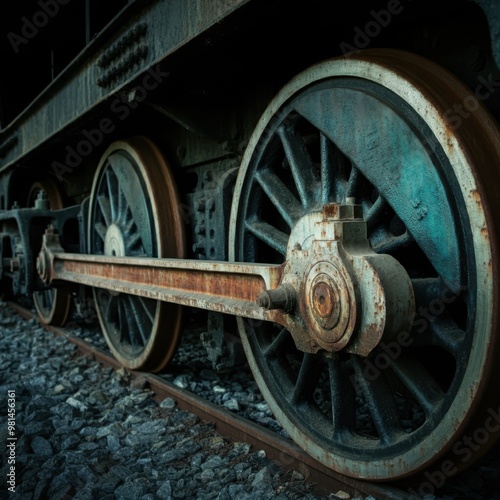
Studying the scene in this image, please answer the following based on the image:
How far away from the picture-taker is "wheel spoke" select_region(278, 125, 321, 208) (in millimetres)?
1896

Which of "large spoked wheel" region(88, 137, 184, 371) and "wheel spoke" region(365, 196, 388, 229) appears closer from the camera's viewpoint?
"wheel spoke" region(365, 196, 388, 229)

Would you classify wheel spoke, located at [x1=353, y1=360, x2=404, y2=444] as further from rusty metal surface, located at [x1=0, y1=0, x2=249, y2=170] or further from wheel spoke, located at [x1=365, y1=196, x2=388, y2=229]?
rusty metal surface, located at [x1=0, y1=0, x2=249, y2=170]

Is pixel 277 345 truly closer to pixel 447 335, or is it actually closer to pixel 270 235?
pixel 270 235

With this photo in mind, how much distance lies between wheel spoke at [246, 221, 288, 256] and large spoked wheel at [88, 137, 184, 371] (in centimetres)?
84

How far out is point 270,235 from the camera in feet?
6.73

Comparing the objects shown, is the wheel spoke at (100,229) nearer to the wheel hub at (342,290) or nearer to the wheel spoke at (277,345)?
the wheel spoke at (277,345)

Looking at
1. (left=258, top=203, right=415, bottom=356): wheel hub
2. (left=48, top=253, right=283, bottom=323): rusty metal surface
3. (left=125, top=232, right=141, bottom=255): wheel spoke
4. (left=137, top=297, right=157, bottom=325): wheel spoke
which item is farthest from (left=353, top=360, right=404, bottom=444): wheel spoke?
(left=125, top=232, right=141, bottom=255): wheel spoke

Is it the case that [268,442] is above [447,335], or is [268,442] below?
below

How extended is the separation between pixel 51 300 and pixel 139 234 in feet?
6.76

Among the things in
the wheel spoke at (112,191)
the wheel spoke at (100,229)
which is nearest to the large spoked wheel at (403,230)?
the wheel spoke at (112,191)

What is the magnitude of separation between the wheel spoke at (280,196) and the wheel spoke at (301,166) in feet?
0.22

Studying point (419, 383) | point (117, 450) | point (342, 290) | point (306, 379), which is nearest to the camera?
point (342, 290)

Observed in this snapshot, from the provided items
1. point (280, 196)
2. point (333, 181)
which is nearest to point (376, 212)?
point (333, 181)

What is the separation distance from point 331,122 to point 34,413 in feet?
6.15
